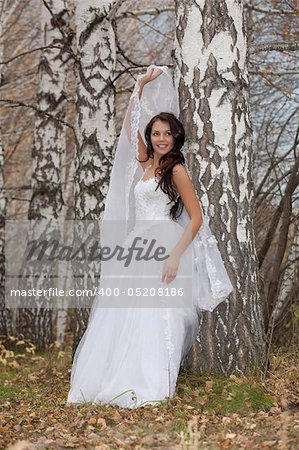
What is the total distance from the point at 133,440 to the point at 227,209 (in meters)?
2.12

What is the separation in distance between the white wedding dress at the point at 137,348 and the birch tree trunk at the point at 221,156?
0.84ft

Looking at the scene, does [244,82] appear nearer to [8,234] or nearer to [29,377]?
[29,377]

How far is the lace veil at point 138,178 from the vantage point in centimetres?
615

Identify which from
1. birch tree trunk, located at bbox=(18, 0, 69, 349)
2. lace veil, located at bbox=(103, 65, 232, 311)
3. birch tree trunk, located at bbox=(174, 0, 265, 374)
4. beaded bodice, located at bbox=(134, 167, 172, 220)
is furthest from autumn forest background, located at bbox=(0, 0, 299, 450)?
birch tree trunk, located at bbox=(18, 0, 69, 349)

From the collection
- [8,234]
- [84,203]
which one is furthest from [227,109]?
[8,234]

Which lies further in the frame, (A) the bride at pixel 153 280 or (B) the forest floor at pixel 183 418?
(A) the bride at pixel 153 280

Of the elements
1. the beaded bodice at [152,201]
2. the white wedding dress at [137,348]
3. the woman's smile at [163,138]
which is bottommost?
the white wedding dress at [137,348]

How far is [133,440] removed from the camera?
477cm

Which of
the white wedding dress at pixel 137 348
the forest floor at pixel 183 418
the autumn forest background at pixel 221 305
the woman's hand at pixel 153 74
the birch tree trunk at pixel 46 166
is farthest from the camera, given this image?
the birch tree trunk at pixel 46 166

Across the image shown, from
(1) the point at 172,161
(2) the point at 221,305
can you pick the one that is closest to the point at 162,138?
(1) the point at 172,161

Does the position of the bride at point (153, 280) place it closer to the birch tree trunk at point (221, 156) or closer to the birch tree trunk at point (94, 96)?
the birch tree trunk at point (221, 156)

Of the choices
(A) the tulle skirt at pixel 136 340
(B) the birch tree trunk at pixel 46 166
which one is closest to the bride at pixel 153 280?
(A) the tulle skirt at pixel 136 340

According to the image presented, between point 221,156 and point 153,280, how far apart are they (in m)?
1.06

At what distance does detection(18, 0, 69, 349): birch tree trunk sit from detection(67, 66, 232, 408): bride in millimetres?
4727
